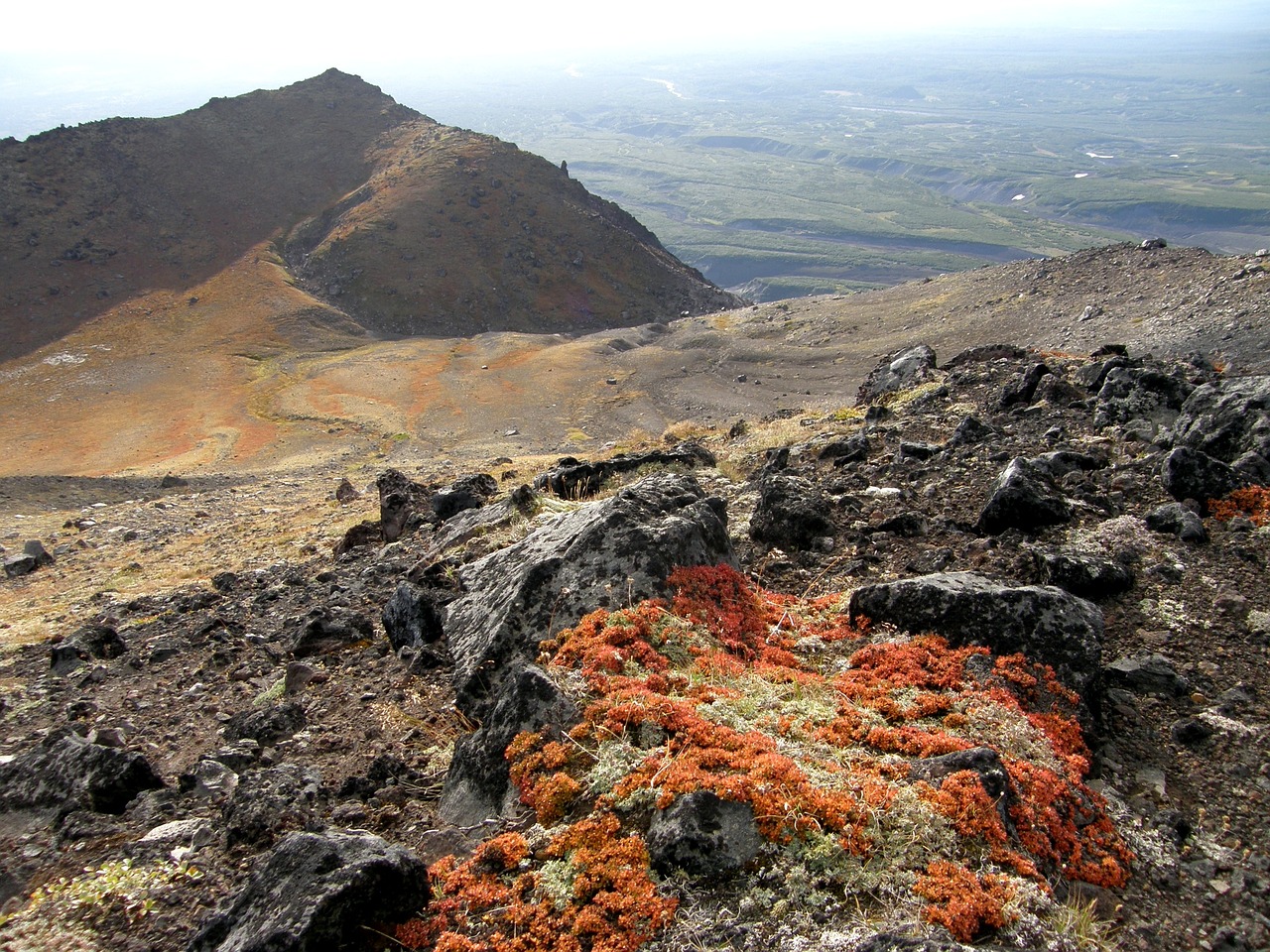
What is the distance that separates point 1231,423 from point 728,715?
10.6 meters

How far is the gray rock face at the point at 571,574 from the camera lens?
8.67 meters

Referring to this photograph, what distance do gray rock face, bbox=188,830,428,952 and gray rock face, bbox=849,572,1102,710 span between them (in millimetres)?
6045

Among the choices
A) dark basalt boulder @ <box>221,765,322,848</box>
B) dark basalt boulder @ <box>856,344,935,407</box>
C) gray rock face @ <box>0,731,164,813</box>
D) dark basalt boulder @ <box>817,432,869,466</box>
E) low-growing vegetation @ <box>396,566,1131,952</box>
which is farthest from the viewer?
dark basalt boulder @ <box>856,344,935,407</box>

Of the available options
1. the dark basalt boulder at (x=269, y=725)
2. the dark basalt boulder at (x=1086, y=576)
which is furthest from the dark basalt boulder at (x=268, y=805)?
the dark basalt boulder at (x=1086, y=576)

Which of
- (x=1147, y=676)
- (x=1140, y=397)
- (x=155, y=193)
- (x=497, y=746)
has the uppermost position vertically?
(x=155, y=193)

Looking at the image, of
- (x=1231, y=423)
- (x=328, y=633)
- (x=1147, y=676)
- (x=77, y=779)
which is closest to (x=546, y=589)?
(x=328, y=633)

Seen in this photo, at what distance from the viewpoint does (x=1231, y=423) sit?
1189 cm

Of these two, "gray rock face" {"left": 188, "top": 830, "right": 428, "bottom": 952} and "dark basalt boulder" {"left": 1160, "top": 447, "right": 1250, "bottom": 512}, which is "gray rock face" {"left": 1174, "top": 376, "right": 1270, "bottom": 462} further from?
"gray rock face" {"left": 188, "top": 830, "right": 428, "bottom": 952}

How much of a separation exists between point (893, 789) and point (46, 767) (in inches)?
321

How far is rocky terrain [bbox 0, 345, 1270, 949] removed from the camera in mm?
5152

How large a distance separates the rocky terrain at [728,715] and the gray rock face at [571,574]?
0.16 feet

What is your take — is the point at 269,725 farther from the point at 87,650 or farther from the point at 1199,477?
the point at 1199,477

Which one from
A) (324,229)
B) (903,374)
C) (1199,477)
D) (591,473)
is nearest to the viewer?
(1199,477)

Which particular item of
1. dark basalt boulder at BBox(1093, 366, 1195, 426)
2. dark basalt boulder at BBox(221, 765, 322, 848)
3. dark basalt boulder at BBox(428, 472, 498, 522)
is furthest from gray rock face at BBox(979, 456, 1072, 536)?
dark basalt boulder at BBox(428, 472, 498, 522)
